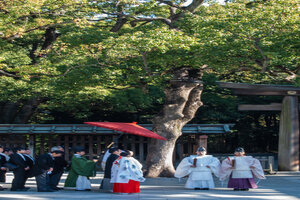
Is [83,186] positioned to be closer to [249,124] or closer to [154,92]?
[154,92]

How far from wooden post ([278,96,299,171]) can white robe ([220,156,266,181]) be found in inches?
81.9

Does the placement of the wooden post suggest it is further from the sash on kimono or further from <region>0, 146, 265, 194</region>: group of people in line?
the sash on kimono

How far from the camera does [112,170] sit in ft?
36.2

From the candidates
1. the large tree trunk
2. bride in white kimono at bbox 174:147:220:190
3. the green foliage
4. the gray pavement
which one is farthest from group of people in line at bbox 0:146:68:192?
the green foliage

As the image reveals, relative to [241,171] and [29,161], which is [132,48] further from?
[241,171]

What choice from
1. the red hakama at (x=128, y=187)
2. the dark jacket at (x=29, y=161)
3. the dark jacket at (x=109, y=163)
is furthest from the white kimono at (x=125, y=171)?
the dark jacket at (x=29, y=161)

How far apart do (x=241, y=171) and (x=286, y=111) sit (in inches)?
128

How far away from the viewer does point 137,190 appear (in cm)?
1085

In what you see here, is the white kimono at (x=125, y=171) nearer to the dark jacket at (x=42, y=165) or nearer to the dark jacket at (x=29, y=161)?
the dark jacket at (x=42, y=165)

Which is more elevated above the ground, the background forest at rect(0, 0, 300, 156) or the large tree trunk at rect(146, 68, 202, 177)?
the background forest at rect(0, 0, 300, 156)

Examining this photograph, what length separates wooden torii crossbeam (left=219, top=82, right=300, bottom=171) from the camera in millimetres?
13273

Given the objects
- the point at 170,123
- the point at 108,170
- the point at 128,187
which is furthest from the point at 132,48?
the point at 128,187

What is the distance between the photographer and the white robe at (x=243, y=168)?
38.0ft

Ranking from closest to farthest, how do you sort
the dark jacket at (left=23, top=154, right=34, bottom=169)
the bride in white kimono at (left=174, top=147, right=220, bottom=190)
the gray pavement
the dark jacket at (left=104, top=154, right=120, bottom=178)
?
the gray pavement → the dark jacket at (left=23, top=154, right=34, bottom=169) → the dark jacket at (left=104, top=154, right=120, bottom=178) → the bride in white kimono at (left=174, top=147, right=220, bottom=190)
